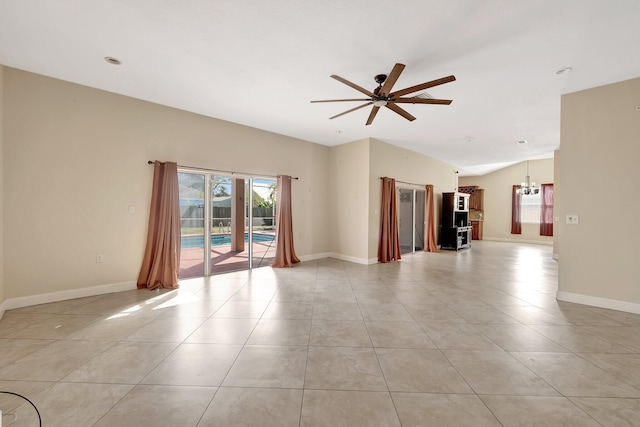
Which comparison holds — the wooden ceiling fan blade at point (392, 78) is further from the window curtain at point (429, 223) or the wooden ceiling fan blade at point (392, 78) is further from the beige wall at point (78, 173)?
the window curtain at point (429, 223)

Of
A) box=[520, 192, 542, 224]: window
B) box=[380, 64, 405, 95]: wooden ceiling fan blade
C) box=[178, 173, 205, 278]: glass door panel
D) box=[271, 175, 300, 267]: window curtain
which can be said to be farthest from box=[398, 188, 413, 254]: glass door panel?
box=[520, 192, 542, 224]: window

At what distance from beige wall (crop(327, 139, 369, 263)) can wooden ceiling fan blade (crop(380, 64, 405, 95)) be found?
129 inches

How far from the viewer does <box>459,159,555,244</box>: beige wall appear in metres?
10.5

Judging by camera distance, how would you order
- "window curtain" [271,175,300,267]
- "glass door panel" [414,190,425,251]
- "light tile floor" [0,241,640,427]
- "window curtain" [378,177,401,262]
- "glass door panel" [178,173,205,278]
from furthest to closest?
"glass door panel" [414,190,425,251]
"window curtain" [378,177,401,262]
"window curtain" [271,175,300,267]
"glass door panel" [178,173,205,278]
"light tile floor" [0,241,640,427]

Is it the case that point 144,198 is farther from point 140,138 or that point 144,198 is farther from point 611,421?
point 611,421

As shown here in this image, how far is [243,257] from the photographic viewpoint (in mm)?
6508

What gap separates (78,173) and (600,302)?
7414mm

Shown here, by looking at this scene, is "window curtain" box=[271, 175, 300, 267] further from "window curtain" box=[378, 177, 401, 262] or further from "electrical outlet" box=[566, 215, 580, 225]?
"electrical outlet" box=[566, 215, 580, 225]

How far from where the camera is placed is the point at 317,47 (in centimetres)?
270

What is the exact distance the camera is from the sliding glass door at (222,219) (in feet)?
15.6

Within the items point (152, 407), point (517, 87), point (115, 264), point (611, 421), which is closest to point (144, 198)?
point (115, 264)

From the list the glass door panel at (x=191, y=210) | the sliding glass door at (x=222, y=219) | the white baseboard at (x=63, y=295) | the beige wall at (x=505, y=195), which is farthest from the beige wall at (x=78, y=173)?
the beige wall at (x=505, y=195)

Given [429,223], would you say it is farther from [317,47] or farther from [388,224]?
[317,47]

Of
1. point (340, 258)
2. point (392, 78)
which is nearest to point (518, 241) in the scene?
point (340, 258)
